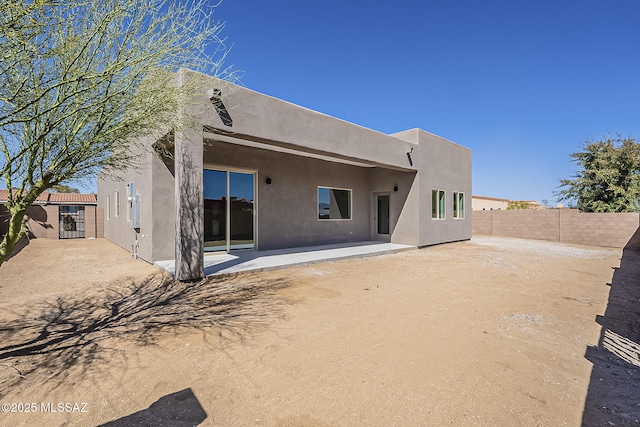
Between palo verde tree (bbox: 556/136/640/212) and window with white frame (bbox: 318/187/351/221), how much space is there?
639 inches

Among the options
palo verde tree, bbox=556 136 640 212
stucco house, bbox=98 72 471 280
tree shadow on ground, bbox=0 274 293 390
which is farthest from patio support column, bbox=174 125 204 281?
palo verde tree, bbox=556 136 640 212

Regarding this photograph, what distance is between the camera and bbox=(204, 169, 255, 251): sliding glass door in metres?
8.61

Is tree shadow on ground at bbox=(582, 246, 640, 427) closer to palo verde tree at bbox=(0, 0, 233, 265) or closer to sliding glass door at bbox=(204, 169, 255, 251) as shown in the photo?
palo verde tree at bbox=(0, 0, 233, 265)

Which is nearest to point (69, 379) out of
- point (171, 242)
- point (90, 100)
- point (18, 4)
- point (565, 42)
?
point (90, 100)

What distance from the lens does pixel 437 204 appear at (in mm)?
12289

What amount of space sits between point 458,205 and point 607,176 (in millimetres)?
11912

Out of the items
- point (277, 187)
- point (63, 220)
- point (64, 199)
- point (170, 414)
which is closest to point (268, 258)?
point (277, 187)

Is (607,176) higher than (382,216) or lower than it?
higher

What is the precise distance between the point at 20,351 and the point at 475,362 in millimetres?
4633

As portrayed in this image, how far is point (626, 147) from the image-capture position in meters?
17.2

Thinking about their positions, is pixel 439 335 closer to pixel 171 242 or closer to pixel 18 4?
pixel 18 4

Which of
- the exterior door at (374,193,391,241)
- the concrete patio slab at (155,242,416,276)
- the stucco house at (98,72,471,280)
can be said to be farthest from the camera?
Answer: the exterior door at (374,193,391,241)

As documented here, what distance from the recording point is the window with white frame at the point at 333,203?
35.9 feet

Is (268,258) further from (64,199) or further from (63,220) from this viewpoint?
(64,199)
